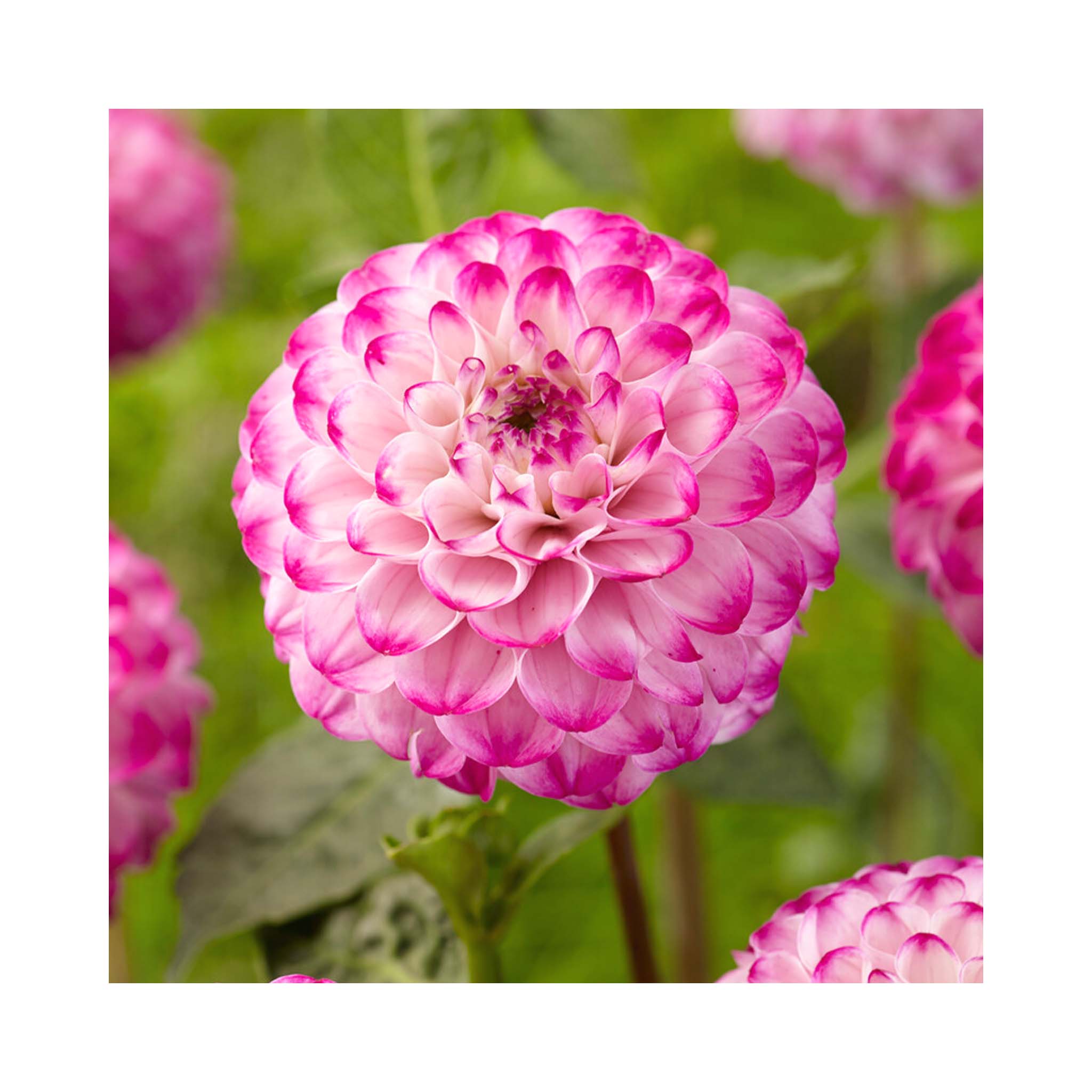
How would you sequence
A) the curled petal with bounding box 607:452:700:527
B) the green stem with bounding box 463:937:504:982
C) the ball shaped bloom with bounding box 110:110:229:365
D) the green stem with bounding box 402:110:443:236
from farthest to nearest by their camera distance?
1. the ball shaped bloom with bounding box 110:110:229:365
2. the green stem with bounding box 402:110:443:236
3. the green stem with bounding box 463:937:504:982
4. the curled petal with bounding box 607:452:700:527

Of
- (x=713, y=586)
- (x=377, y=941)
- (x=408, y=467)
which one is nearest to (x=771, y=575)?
(x=713, y=586)

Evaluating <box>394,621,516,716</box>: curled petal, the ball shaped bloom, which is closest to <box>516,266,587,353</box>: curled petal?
<box>394,621,516,716</box>: curled petal

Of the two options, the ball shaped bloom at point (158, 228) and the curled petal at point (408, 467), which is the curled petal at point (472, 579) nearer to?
the curled petal at point (408, 467)

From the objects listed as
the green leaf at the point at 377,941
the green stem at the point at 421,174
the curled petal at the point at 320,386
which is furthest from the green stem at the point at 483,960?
the green stem at the point at 421,174

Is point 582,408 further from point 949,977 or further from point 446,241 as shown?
point 949,977

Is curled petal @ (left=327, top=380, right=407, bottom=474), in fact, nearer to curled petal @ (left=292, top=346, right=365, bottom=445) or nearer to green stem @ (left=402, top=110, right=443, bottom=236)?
curled petal @ (left=292, top=346, right=365, bottom=445)
